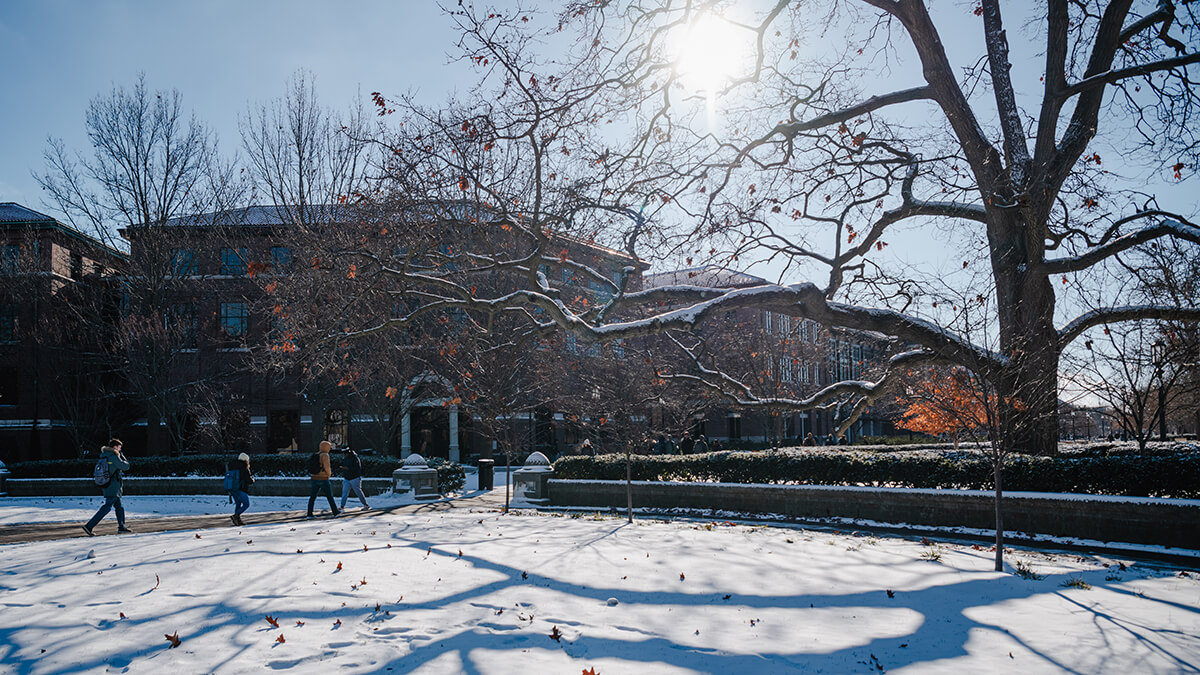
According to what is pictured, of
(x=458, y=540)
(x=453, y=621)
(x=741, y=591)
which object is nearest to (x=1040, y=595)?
(x=741, y=591)

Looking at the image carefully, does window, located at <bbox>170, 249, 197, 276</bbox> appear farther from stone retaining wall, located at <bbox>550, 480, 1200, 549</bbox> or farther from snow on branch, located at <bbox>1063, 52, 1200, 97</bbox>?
snow on branch, located at <bbox>1063, 52, 1200, 97</bbox>

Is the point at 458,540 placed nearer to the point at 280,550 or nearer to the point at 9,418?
the point at 280,550

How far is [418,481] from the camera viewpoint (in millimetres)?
20484

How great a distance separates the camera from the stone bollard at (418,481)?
20.4 m

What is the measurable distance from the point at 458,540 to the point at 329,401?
21390 mm

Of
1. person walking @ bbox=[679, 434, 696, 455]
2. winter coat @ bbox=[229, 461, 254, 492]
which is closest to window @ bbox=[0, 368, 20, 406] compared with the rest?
winter coat @ bbox=[229, 461, 254, 492]

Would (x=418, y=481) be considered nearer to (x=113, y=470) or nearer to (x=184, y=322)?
(x=113, y=470)

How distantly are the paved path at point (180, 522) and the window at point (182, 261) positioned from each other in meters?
16.0

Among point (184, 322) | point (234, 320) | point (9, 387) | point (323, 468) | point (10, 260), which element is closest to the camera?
point (323, 468)

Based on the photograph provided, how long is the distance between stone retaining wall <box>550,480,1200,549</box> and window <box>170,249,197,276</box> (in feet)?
67.0

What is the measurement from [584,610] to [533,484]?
1326 centimetres

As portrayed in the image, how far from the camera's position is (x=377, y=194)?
43.8ft

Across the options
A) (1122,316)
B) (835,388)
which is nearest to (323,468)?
(835,388)

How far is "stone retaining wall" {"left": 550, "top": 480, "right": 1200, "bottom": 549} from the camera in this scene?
34.0ft
